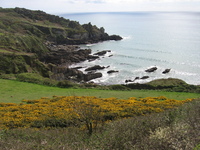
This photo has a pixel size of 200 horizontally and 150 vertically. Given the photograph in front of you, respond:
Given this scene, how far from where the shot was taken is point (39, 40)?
285 ft

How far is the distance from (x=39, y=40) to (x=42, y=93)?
6170 cm

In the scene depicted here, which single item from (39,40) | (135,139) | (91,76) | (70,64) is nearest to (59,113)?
(135,139)

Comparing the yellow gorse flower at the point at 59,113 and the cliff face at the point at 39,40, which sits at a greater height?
the cliff face at the point at 39,40

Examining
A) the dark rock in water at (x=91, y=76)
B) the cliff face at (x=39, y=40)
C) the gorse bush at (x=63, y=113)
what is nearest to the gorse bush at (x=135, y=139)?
the gorse bush at (x=63, y=113)

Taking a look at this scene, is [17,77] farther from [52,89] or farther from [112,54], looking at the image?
[112,54]

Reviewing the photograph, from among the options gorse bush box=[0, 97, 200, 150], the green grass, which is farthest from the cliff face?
gorse bush box=[0, 97, 200, 150]

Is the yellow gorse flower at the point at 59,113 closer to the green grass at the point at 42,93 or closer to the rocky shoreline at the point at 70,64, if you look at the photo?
the green grass at the point at 42,93

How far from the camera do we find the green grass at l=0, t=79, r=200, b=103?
28.2 metres

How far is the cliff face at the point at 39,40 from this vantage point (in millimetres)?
47500

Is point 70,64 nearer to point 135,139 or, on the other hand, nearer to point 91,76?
point 91,76

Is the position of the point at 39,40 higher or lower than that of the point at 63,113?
higher

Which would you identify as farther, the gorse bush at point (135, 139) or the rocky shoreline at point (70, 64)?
the rocky shoreline at point (70, 64)

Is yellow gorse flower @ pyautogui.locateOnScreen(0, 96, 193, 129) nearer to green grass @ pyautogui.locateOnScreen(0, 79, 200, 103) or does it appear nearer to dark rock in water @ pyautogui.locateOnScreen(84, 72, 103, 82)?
green grass @ pyautogui.locateOnScreen(0, 79, 200, 103)

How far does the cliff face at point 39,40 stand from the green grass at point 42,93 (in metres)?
11.0
